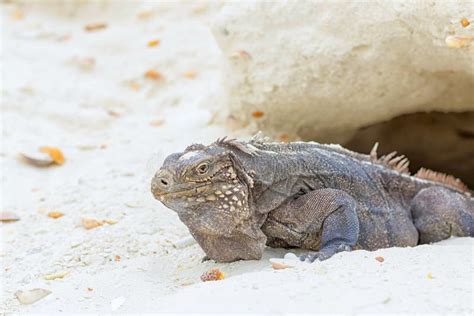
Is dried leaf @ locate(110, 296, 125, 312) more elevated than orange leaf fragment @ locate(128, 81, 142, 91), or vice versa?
dried leaf @ locate(110, 296, 125, 312)

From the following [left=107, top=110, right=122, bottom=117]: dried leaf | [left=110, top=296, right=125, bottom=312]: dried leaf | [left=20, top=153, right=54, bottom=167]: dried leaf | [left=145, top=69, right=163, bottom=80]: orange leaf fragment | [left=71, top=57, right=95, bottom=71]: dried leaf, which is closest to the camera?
[left=110, top=296, right=125, bottom=312]: dried leaf

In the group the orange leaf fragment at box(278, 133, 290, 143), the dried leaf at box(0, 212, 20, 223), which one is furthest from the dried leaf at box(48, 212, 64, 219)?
the orange leaf fragment at box(278, 133, 290, 143)

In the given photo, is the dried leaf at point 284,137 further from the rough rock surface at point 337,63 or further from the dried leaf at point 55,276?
the dried leaf at point 55,276

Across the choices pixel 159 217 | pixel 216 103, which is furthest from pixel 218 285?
pixel 216 103

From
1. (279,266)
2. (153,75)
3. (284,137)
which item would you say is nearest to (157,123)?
(153,75)

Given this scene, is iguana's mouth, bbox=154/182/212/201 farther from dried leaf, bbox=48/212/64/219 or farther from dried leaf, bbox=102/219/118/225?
dried leaf, bbox=48/212/64/219

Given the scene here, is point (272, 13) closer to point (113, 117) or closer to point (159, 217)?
point (159, 217)

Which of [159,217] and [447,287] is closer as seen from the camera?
[447,287]

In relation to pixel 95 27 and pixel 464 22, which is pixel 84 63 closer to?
pixel 95 27
